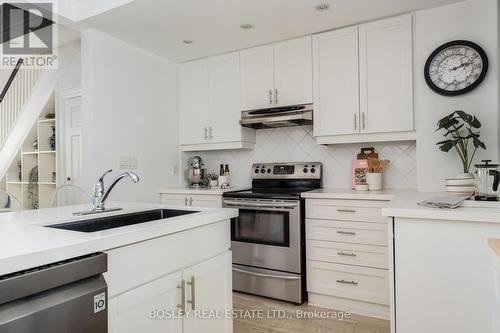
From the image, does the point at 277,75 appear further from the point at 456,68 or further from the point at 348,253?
the point at 348,253

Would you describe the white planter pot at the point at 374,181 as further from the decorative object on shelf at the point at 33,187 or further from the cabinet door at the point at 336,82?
the decorative object on shelf at the point at 33,187

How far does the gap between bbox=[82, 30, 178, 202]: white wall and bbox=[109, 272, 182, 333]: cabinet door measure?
6.14ft

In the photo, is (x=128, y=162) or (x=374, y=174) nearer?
(x=374, y=174)

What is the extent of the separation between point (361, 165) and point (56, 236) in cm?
249

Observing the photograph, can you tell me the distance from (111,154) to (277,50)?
6.04 ft

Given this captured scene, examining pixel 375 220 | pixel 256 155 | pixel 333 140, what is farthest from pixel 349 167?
pixel 256 155

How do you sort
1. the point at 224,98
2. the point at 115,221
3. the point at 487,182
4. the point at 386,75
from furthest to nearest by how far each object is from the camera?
1. the point at 224,98
2. the point at 386,75
3. the point at 487,182
4. the point at 115,221

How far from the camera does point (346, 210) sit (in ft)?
8.39

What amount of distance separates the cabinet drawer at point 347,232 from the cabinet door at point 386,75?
2.62ft

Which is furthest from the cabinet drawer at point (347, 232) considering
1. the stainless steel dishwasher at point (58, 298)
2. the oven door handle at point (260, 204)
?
the stainless steel dishwasher at point (58, 298)

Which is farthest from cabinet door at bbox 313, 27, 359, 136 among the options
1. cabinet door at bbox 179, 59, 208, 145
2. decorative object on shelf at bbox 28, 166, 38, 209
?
decorative object on shelf at bbox 28, 166, 38, 209

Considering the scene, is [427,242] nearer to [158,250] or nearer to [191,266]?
[191,266]
